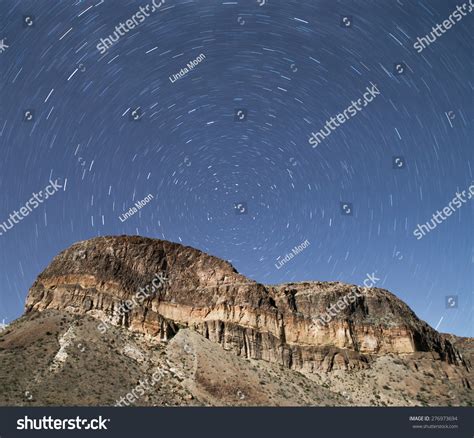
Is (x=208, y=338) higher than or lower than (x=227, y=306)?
lower

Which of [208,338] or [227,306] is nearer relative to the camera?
[208,338]

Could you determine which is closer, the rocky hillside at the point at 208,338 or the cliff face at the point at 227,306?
the rocky hillside at the point at 208,338
